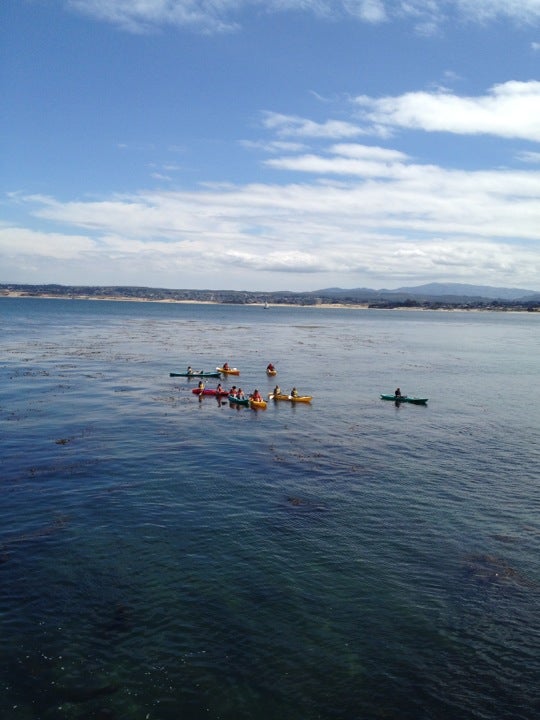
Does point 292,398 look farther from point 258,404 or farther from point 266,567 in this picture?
point 266,567

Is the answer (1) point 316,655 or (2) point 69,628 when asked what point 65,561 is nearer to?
(2) point 69,628

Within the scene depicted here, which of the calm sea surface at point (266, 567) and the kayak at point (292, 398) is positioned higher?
the kayak at point (292, 398)

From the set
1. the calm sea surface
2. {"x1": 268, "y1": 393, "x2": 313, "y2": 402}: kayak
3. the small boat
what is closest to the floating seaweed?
the calm sea surface

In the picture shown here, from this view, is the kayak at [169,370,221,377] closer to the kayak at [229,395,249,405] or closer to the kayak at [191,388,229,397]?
the kayak at [191,388,229,397]

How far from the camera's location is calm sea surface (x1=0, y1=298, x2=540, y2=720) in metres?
17.6

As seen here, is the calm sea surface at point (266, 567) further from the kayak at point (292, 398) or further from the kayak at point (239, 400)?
the kayak at point (292, 398)

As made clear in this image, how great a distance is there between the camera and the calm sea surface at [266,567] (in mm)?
17594

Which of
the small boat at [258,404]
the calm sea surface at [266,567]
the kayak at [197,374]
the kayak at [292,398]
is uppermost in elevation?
the kayak at [197,374]

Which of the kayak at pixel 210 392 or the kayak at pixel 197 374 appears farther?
the kayak at pixel 197 374

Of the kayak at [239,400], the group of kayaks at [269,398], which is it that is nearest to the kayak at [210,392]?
the group of kayaks at [269,398]

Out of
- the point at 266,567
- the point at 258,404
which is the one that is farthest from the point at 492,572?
the point at 258,404

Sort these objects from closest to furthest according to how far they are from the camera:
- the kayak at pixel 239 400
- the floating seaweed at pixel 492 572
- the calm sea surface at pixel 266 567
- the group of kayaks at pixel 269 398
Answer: the calm sea surface at pixel 266 567 → the floating seaweed at pixel 492 572 → the group of kayaks at pixel 269 398 → the kayak at pixel 239 400

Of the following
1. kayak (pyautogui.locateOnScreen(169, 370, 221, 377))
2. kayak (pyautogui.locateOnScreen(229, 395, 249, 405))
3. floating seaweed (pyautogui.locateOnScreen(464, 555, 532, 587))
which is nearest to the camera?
floating seaweed (pyautogui.locateOnScreen(464, 555, 532, 587))

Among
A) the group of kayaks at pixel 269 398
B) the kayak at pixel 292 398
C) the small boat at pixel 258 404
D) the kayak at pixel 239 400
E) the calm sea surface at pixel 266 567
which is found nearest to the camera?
the calm sea surface at pixel 266 567
